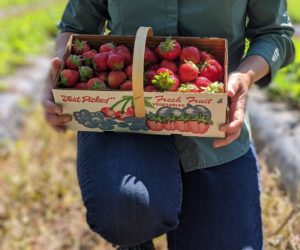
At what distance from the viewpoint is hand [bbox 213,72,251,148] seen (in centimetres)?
145

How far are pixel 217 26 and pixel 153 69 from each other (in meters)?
0.27

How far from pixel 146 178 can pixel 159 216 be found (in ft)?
0.33

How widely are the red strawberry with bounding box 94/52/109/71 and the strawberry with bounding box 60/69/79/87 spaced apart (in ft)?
0.20

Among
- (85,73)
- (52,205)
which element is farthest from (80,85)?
(52,205)

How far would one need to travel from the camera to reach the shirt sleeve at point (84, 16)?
1.81 metres

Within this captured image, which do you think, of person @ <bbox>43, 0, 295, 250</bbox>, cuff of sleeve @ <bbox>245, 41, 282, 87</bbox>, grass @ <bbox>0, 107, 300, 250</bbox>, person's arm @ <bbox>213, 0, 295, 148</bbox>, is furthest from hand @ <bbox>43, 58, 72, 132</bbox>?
grass @ <bbox>0, 107, 300, 250</bbox>

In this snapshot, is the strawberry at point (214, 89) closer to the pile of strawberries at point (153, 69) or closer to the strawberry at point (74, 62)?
the pile of strawberries at point (153, 69)

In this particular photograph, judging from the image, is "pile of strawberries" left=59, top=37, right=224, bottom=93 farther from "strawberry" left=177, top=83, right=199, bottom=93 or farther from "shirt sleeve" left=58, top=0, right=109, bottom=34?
"shirt sleeve" left=58, top=0, right=109, bottom=34

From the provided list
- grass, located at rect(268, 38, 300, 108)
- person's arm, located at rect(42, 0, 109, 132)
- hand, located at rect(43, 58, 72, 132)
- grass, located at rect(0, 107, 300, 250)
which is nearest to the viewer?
hand, located at rect(43, 58, 72, 132)

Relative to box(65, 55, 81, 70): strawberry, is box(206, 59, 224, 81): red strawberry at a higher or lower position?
lower

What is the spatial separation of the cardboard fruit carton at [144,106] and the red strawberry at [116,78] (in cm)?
5

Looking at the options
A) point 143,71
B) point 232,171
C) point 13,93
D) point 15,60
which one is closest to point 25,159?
point 13,93

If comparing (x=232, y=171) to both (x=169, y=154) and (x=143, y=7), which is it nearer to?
(x=169, y=154)

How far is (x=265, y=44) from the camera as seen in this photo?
1671 millimetres
